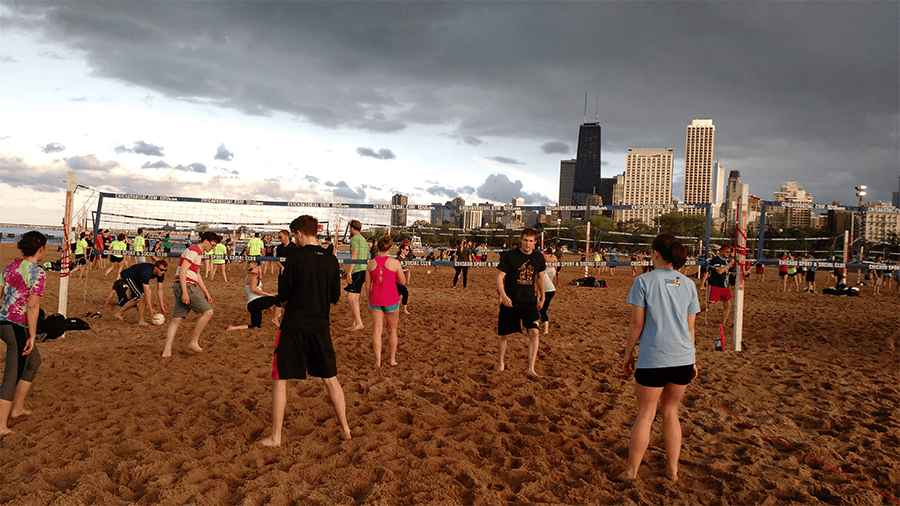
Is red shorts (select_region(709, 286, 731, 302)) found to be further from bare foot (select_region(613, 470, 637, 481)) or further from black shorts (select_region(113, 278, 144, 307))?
black shorts (select_region(113, 278, 144, 307))

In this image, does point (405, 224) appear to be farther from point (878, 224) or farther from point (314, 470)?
point (878, 224)

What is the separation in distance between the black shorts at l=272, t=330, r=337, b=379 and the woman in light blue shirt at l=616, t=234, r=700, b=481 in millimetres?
2078

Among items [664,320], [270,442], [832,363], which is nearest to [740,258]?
[832,363]

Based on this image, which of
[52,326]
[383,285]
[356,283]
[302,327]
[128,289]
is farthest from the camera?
[128,289]

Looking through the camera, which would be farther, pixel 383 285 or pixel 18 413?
pixel 383 285

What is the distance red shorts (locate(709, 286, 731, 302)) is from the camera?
8.61 metres

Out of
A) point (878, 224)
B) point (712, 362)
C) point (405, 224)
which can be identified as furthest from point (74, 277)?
point (878, 224)

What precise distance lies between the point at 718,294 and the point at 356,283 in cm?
609

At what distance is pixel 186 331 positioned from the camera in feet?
25.2

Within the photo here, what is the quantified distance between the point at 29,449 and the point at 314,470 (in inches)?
85.4

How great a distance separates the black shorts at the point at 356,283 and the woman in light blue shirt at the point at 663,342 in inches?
198

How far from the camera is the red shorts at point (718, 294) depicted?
28.2ft

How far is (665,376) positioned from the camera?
10.2 feet

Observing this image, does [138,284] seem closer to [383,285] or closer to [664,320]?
[383,285]
